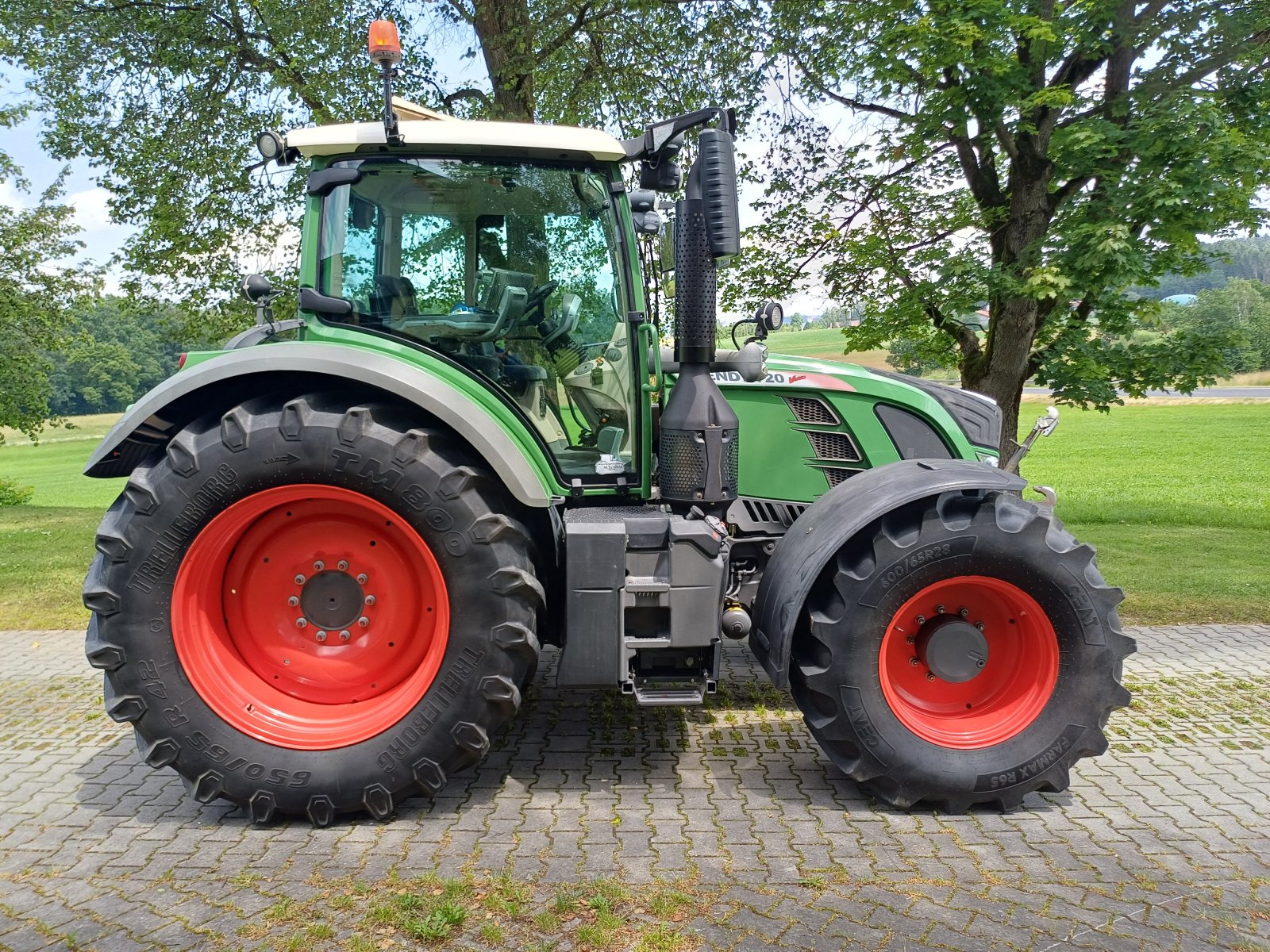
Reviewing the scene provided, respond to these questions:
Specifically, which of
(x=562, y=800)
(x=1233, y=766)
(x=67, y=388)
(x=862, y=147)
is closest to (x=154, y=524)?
(x=562, y=800)

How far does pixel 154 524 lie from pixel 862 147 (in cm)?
877

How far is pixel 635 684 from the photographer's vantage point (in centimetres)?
349

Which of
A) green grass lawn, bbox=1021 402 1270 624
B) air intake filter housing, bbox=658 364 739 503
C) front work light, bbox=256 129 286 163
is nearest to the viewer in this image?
front work light, bbox=256 129 286 163

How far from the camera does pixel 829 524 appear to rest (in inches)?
135

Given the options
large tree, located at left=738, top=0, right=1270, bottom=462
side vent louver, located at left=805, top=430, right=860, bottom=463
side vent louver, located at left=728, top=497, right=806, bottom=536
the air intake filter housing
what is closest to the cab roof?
the air intake filter housing

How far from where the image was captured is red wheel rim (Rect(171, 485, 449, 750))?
3.32 metres

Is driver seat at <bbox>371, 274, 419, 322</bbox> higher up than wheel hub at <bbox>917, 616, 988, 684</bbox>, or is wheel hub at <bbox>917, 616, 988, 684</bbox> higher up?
driver seat at <bbox>371, 274, 419, 322</bbox>

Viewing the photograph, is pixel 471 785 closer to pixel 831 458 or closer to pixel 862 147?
pixel 831 458

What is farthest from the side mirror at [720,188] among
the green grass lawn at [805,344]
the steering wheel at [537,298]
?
the green grass lawn at [805,344]

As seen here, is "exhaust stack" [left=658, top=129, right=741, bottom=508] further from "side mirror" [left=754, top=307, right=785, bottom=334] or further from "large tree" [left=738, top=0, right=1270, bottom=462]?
"large tree" [left=738, top=0, right=1270, bottom=462]

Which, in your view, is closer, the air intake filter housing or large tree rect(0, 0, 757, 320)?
the air intake filter housing

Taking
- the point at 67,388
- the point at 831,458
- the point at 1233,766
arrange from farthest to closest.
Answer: the point at 67,388 → the point at 831,458 → the point at 1233,766

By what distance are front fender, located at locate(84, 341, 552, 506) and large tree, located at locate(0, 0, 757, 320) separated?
696 cm

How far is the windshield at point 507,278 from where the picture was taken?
359cm
